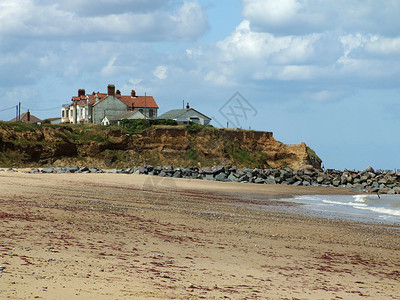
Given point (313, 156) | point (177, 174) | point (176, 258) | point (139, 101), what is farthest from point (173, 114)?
point (176, 258)

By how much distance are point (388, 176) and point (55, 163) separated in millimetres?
40279

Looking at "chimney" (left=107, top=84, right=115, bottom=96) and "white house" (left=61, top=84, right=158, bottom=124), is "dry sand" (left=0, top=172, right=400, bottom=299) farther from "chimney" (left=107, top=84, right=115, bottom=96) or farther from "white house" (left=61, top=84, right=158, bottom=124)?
"chimney" (left=107, top=84, right=115, bottom=96)

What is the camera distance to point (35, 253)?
9.02 m

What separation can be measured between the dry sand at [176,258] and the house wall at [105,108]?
7573 centimetres

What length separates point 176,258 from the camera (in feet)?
33.4

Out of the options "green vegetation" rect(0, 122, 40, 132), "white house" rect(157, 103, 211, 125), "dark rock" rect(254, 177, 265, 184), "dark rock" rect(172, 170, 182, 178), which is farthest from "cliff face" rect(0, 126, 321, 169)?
"dark rock" rect(254, 177, 265, 184)

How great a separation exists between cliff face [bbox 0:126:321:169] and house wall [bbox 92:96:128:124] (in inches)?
885

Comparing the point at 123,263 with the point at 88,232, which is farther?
the point at 88,232

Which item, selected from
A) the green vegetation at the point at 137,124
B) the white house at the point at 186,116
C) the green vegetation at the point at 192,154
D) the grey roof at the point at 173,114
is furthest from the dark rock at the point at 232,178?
the grey roof at the point at 173,114

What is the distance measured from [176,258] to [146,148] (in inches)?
2364

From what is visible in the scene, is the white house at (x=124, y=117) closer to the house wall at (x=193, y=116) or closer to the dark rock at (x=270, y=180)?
the house wall at (x=193, y=116)

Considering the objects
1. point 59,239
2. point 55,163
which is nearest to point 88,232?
point 59,239

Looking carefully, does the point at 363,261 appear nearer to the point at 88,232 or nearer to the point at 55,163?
the point at 88,232

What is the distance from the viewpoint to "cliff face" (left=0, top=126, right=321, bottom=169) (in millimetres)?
58562
